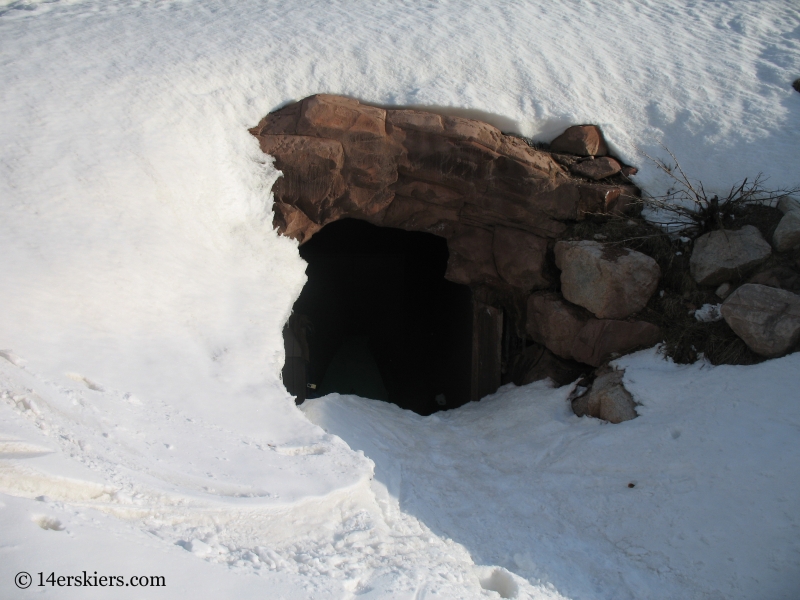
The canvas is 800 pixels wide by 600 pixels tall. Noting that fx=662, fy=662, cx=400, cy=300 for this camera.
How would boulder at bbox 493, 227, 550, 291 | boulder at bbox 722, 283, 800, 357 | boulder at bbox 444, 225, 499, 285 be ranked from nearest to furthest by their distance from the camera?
boulder at bbox 722, 283, 800, 357
boulder at bbox 493, 227, 550, 291
boulder at bbox 444, 225, 499, 285

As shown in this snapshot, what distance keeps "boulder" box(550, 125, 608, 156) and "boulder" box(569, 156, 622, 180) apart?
0.39ft

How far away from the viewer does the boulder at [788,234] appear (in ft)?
17.4

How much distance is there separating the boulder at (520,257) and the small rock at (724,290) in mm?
1493

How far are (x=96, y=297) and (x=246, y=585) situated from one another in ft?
7.74

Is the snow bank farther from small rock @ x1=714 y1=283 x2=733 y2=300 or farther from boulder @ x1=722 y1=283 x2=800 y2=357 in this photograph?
small rock @ x1=714 y1=283 x2=733 y2=300

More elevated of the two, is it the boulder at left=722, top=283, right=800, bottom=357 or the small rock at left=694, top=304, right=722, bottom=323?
the boulder at left=722, top=283, right=800, bottom=357

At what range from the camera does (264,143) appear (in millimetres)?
5648

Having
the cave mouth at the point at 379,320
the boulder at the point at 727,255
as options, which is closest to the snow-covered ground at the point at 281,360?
the boulder at the point at 727,255

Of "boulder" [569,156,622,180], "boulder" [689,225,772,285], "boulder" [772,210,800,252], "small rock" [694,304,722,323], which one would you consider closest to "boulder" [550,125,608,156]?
"boulder" [569,156,622,180]

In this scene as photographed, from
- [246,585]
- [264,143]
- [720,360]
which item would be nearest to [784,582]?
[720,360]

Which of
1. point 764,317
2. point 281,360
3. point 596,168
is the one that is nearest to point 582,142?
point 596,168

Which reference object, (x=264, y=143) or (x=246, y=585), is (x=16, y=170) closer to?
(x=264, y=143)

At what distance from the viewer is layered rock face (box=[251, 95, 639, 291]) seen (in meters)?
5.73

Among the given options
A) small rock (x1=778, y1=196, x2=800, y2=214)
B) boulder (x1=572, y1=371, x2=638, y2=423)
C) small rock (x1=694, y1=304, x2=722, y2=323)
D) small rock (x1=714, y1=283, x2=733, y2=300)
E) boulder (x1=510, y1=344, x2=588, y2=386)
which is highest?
small rock (x1=778, y1=196, x2=800, y2=214)
